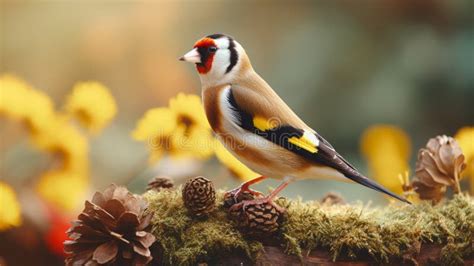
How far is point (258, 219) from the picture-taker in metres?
1.56

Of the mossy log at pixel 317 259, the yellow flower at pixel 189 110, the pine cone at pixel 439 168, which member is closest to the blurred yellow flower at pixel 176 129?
the yellow flower at pixel 189 110

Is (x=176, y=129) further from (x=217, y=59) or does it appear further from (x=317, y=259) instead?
(x=317, y=259)

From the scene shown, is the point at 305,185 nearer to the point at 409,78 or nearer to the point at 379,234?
the point at 409,78

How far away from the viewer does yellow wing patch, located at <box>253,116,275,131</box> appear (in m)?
1.72

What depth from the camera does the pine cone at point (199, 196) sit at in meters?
1.58

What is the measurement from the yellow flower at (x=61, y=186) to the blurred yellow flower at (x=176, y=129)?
0.24 metres

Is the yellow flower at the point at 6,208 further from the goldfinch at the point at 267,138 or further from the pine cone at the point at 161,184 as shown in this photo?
the goldfinch at the point at 267,138

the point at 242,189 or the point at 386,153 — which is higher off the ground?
the point at 242,189

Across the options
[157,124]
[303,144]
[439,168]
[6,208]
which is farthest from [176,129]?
[439,168]

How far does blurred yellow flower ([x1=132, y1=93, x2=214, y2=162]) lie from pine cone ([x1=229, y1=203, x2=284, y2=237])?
12.3 inches

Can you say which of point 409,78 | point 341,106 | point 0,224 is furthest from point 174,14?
point 0,224

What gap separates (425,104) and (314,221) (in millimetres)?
1932

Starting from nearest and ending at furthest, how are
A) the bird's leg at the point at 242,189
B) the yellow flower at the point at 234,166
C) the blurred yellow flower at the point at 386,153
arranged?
the bird's leg at the point at 242,189, the yellow flower at the point at 234,166, the blurred yellow flower at the point at 386,153

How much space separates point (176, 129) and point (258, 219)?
0.41 m
